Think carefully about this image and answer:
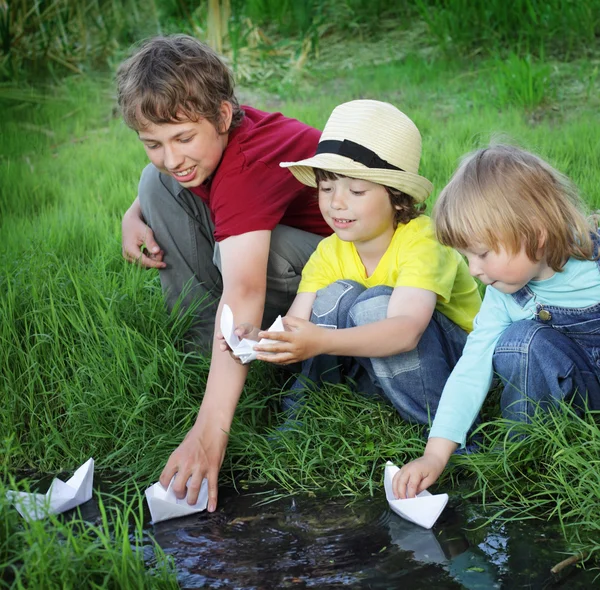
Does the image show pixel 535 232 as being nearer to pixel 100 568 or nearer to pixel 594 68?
pixel 100 568

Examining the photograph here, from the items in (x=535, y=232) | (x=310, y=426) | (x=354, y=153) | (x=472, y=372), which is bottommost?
(x=310, y=426)

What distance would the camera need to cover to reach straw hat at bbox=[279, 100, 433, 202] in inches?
98.8

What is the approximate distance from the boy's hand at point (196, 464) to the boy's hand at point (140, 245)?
92 cm

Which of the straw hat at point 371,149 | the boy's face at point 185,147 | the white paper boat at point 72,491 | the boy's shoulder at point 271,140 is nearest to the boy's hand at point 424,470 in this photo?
the straw hat at point 371,149

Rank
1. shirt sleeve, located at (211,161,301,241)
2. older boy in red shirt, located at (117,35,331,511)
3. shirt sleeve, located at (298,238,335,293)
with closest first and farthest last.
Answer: older boy in red shirt, located at (117,35,331,511) → shirt sleeve, located at (211,161,301,241) → shirt sleeve, located at (298,238,335,293)

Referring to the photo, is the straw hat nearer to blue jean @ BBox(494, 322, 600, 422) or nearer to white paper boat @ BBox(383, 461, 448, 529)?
blue jean @ BBox(494, 322, 600, 422)

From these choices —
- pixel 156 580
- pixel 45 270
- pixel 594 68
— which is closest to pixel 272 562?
pixel 156 580

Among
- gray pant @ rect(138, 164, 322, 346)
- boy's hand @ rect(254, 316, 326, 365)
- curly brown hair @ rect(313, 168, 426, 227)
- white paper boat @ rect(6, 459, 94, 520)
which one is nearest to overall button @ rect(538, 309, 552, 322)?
curly brown hair @ rect(313, 168, 426, 227)

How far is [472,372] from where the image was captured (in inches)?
95.4

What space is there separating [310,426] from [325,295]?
0.40 metres

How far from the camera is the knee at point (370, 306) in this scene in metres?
2.50

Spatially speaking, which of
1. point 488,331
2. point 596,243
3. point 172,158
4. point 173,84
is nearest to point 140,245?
point 172,158

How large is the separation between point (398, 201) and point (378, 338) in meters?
0.47

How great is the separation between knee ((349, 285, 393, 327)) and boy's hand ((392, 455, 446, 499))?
44 centimetres
